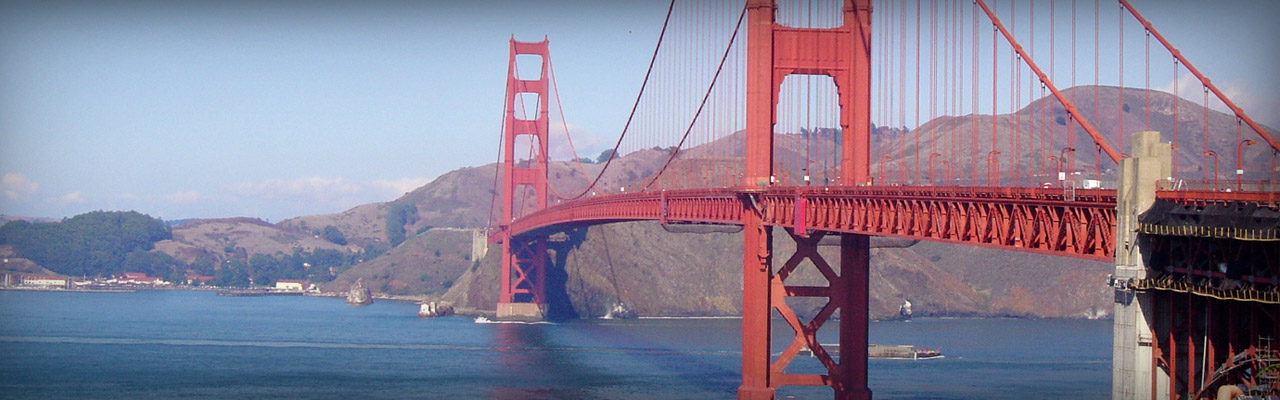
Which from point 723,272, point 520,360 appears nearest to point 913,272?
point 723,272

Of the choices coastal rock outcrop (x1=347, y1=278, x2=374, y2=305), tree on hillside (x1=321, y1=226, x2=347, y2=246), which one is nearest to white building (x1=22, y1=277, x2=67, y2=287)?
coastal rock outcrop (x1=347, y1=278, x2=374, y2=305)

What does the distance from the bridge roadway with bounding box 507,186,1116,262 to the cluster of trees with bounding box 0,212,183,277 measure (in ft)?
410

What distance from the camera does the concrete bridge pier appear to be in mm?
17109

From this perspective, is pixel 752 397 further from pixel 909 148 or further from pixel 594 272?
pixel 909 148

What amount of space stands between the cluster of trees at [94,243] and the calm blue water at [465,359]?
203 feet

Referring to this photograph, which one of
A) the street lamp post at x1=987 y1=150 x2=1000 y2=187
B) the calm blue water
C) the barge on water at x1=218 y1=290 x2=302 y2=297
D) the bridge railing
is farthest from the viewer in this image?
the barge on water at x1=218 y1=290 x2=302 y2=297

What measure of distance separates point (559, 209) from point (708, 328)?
46.3 feet

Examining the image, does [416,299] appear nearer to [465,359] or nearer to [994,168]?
[465,359]

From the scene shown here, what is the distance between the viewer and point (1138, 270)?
17094 millimetres

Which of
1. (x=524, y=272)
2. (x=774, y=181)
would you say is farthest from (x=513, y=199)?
(x=774, y=181)

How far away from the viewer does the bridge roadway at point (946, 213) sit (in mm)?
19250

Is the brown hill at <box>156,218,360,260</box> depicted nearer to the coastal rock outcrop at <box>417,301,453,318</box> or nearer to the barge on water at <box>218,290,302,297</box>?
the barge on water at <box>218,290,302,297</box>

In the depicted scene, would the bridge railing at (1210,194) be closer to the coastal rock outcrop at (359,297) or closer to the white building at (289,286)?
the coastal rock outcrop at (359,297)

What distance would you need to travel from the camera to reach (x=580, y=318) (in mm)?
88250
